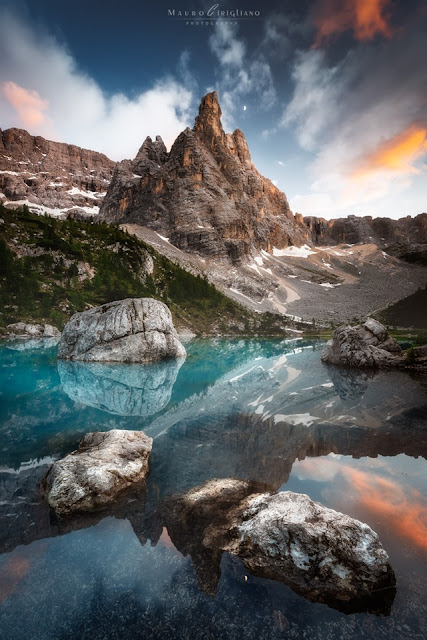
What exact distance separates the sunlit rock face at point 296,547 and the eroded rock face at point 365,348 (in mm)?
36328

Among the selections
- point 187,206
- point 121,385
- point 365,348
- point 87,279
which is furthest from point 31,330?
point 187,206

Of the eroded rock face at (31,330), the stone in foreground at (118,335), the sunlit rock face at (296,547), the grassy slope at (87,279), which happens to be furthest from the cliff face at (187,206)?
the sunlit rock face at (296,547)

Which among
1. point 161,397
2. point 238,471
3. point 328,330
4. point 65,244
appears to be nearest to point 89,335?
point 161,397

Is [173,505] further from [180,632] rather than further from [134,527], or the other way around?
[180,632]

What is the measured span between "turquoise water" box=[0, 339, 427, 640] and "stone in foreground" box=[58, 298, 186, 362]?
19.1 metres

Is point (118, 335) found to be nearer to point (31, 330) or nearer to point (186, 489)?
point (31, 330)

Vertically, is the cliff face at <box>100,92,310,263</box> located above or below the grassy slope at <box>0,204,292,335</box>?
above

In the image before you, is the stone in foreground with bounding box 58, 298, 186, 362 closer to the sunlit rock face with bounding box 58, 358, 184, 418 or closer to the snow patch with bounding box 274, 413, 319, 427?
the sunlit rock face with bounding box 58, 358, 184, 418

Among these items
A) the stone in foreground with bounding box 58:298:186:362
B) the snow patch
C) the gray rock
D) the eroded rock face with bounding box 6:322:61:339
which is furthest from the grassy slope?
the snow patch

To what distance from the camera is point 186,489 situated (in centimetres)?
1205

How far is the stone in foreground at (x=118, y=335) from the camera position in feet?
160

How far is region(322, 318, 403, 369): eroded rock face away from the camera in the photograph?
41156 mm

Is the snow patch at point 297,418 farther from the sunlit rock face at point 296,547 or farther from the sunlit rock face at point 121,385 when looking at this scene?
the sunlit rock face at point 296,547

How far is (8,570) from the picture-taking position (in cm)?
795
